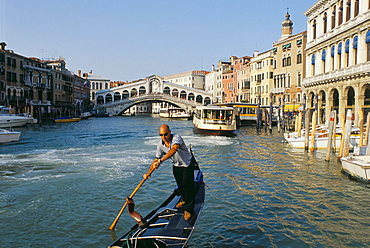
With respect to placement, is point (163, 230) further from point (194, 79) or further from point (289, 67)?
point (194, 79)

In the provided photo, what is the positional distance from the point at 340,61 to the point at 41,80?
98.7 ft

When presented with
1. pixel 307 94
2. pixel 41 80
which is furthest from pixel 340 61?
pixel 41 80

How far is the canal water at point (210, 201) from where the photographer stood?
5355mm

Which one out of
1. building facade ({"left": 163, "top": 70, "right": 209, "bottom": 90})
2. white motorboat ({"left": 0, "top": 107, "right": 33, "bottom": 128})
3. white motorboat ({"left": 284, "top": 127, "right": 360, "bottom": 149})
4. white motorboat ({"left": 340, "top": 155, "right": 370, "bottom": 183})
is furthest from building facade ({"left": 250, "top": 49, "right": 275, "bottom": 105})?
building facade ({"left": 163, "top": 70, "right": 209, "bottom": 90})

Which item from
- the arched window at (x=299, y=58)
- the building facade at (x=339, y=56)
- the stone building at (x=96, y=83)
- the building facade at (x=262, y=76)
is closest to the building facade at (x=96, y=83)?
the stone building at (x=96, y=83)

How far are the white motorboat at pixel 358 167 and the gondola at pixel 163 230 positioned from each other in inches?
193

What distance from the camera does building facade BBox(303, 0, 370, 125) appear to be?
17.7 meters

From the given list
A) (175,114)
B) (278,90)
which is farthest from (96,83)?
(278,90)

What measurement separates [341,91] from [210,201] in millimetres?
15547

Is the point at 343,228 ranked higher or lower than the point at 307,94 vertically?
lower

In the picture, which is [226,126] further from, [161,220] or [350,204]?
[161,220]

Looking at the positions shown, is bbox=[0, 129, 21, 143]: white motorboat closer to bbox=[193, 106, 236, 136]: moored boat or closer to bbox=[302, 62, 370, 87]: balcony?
bbox=[193, 106, 236, 136]: moored boat

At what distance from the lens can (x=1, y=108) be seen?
28.2 m

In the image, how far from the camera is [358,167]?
27.8ft
